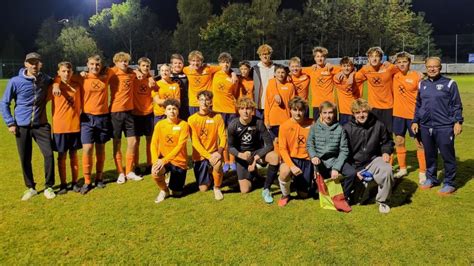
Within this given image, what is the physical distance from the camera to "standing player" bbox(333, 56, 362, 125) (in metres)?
6.71

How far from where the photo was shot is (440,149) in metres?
5.79

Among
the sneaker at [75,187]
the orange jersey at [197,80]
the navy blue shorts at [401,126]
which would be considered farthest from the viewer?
the orange jersey at [197,80]

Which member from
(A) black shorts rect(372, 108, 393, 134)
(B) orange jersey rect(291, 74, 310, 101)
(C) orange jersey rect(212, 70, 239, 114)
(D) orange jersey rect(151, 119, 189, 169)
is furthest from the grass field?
(B) orange jersey rect(291, 74, 310, 101)

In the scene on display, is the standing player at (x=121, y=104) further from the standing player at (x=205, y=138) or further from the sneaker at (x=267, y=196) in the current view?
the sneaker at (x=267, y=196)

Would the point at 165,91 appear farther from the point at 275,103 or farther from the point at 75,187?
the point at 75,187

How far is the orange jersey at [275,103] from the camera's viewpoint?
6.68 metres

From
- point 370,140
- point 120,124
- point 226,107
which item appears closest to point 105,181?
point 120,124

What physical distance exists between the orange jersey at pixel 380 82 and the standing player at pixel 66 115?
13.9ft

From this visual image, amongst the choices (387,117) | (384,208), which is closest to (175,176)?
(384,208)

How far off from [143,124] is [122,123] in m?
0.47

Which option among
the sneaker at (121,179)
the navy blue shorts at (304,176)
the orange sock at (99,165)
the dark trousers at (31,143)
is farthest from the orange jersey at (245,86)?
the dark trousers at (31,143)

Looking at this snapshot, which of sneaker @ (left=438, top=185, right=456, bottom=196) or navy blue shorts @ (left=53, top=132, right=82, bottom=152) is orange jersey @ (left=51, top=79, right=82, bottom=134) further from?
sneaker @ (left=438, top=185, right=456, bottom=196)

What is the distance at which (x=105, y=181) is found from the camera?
6723 millimetres

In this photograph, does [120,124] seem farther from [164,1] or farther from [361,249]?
[164,1]
